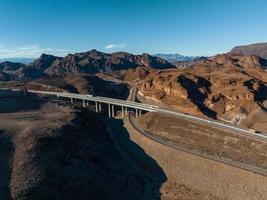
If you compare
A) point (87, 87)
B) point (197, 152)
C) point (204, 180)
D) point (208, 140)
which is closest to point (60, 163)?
point (204, 180)

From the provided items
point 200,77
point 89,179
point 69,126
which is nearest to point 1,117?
point 69,126

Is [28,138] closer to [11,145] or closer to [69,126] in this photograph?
[11,145]

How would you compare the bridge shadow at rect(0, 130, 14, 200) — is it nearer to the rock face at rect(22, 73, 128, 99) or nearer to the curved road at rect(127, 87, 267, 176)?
the curved road at rect(127, 87, 267, 176)

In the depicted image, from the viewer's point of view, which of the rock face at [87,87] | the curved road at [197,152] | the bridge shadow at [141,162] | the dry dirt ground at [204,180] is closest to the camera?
the dry dirt ground at [204,180]

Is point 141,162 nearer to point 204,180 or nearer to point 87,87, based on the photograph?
point 204,180

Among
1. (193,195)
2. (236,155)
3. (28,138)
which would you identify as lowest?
(193,195)

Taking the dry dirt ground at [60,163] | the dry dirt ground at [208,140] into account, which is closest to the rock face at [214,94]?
the dry dirt ground at [208,140]

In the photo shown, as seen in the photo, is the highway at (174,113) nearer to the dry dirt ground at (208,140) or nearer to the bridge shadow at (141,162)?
the dry dirt ground at (208,140)
